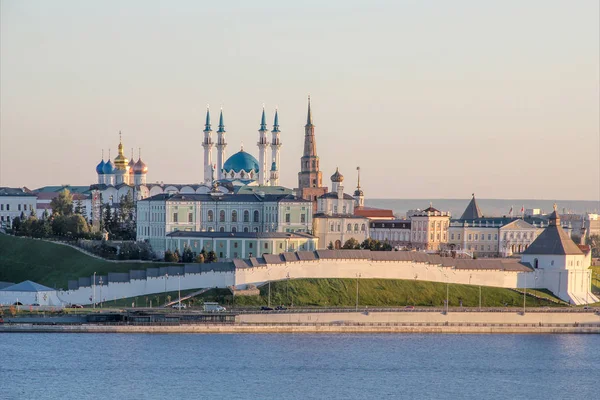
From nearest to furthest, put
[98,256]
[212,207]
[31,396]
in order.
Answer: [31,396]
[98,256]
[212,207]

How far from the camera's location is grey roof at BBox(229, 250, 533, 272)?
325 feet

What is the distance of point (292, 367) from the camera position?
7494cm

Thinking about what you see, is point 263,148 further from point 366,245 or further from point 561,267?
point 561,267

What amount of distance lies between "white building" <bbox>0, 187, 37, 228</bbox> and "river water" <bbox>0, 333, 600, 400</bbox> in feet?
210

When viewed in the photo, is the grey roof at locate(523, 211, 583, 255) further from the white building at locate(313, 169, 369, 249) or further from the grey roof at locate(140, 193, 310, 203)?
the grey roof at locate(140, 193, 310, 203)

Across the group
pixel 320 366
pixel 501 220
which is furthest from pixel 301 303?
pixel 501 220

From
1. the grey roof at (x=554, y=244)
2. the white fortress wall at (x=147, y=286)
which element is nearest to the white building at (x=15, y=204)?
the white fortress wall at (x=147, y=286)

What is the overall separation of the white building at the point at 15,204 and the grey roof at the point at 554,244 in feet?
177

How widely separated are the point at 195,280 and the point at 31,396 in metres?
31.3

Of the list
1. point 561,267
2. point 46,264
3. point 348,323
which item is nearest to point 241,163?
point 46,264

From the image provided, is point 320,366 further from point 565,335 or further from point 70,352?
point 565,335

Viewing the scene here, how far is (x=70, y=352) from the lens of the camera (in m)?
77.5

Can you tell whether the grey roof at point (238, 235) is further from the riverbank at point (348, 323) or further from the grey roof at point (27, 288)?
the riverbank at point (348, 323)

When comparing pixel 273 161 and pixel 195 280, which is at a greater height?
pixel 273 161
